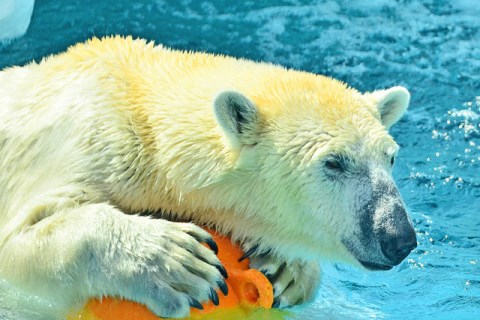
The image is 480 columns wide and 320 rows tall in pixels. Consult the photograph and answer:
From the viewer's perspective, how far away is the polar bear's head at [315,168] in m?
3.86

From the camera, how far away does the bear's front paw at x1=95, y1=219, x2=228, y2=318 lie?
370cm

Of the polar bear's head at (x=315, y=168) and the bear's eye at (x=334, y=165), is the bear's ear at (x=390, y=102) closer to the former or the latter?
the polar bear's head at (x=315, y=168)

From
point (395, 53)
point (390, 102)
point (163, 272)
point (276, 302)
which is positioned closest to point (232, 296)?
point (276, 302)

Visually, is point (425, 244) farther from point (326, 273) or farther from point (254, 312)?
point (254, 312)

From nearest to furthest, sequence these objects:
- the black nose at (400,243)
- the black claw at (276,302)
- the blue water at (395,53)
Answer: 1. the black nose at (400,243)
2. the black claw at (276,302)
3. the blue water at (395,53)

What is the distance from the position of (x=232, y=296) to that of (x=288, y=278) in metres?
0.36

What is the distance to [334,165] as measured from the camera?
12.9 ft

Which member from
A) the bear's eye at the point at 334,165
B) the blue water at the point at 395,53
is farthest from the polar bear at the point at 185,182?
the blue water at the point at 395,53

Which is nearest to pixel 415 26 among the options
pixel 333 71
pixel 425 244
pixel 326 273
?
pixel 333 71

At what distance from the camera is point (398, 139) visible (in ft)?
23.9

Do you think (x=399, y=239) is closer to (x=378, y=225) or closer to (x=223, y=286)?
(x=378, y=225)

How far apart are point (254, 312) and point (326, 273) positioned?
1412 millimetres

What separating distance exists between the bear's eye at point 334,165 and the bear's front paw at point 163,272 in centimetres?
61

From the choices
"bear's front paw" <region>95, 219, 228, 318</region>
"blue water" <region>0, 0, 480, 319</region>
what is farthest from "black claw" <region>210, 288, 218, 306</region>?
"blue water" <region>0, 0, 480, 319</region>
